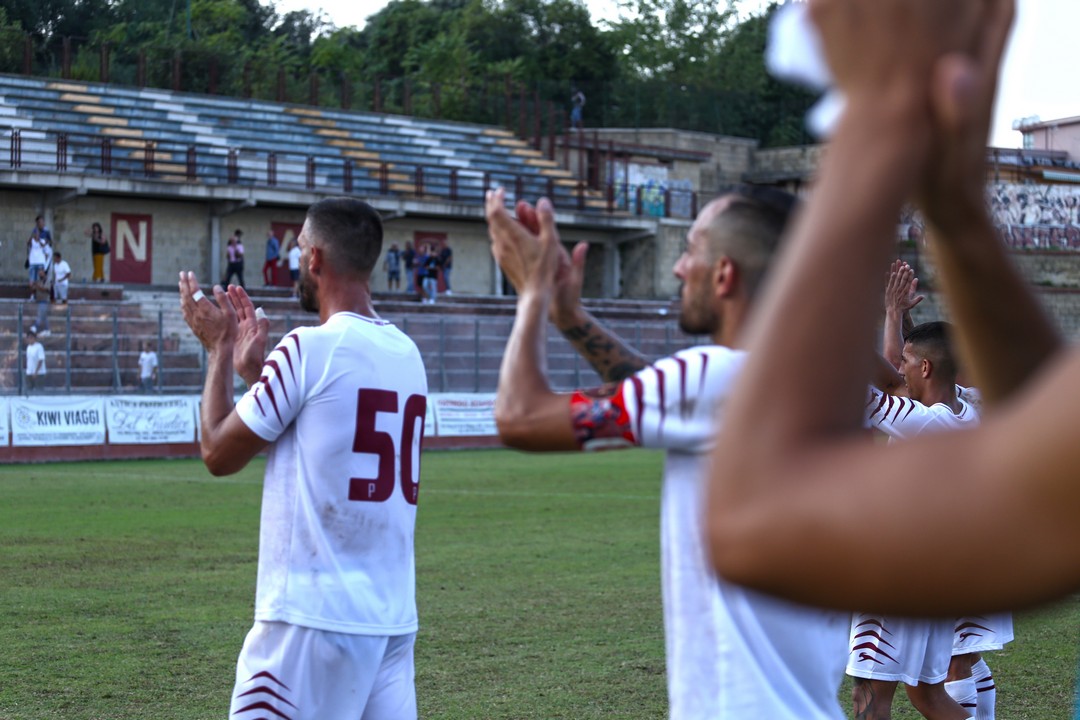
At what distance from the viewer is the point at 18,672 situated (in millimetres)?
8805

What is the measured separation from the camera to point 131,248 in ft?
143

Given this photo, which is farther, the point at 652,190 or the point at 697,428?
the point at 652,190

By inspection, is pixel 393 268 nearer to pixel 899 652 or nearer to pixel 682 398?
pixel 899 652

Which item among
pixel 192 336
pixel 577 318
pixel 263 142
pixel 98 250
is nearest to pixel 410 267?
pixel 263 142

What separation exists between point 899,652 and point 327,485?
145 inches

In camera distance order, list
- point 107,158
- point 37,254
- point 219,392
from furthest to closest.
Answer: point 107,158 < point 37,254 < point 219,392

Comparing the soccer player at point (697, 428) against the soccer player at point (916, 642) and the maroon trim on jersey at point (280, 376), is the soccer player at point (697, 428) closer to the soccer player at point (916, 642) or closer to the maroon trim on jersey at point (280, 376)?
the maroon trim on jersey at point (280, 376)

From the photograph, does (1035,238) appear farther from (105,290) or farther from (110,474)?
(110,474)

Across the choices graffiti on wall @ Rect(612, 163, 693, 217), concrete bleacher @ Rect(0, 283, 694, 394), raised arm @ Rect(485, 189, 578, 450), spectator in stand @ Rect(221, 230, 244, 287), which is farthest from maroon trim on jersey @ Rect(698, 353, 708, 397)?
graffiti on wall @ Rect(612, 163, 693, 217)

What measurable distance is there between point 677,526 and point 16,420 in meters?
25.7

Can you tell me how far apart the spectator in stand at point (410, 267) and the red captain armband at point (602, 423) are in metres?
40.6

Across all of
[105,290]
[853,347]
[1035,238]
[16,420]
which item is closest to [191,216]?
[105,290]

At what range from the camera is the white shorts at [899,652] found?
23.4 feet

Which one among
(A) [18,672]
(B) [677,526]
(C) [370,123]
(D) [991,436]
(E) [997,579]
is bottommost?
(A) [18,672]
